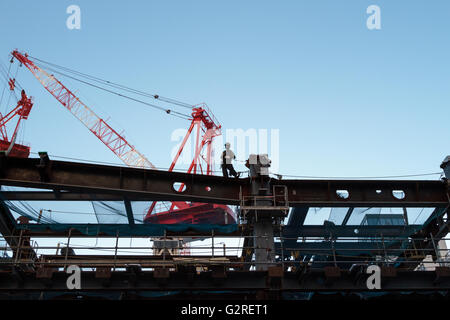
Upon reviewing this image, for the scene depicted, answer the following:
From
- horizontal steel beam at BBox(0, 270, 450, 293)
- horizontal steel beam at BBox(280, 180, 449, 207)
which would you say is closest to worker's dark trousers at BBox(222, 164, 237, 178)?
horizontal steel beam at BBox(280, 180, 449, 207)

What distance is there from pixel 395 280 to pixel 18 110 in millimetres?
54750

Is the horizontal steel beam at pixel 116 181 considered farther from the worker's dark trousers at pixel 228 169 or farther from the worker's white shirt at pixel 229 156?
the worker's white shirt at pixel 229 156

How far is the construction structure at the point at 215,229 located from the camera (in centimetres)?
1609

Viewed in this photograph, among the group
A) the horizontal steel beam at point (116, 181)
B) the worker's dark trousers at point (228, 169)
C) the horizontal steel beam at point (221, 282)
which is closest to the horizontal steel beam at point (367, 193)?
the worker's dark trousers at point (228, 169)

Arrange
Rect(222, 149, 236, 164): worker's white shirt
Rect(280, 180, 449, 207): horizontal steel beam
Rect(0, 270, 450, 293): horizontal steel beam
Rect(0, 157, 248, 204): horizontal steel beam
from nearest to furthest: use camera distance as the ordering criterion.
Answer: Rect(0, 270, 450, 293): horizontal steel beam, Rect(0, 157, 248, 204): horizontal steel beam, Rect(222, 149, 236, 164): worker's white shirt, Rect(280, 180, 449, 207): horizontal steel beam

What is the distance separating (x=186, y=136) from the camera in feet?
213

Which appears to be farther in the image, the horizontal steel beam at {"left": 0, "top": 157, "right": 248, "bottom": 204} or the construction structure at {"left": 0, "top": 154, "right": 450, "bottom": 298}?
the horizontal steel beam at {"left": 0, "top": 157, "right": 248, "bottom": 204}

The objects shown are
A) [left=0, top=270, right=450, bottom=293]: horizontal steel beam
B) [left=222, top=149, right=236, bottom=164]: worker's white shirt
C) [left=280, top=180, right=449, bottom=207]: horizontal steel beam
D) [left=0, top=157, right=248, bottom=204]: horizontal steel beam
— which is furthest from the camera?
[left=280, top=180, right=449, bottom=207]: horizontal steel beam

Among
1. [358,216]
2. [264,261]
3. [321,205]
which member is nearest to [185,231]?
[264,261]

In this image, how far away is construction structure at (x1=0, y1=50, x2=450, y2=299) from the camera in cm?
1609

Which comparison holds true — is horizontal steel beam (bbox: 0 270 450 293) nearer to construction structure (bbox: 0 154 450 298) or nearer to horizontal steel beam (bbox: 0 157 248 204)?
construction structure (bbox: 0 154 450 298)

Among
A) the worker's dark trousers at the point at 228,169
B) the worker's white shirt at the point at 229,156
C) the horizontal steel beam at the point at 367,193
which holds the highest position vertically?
the worker's white shirt at the point at 229,156

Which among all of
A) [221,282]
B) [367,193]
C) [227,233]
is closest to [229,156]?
[227,233]

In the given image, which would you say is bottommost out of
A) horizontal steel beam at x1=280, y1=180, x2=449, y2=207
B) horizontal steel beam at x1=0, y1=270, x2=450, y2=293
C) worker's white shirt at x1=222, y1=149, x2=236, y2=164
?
horizontal steel beam at x1=0, y1=270, x2=450, y2=293
